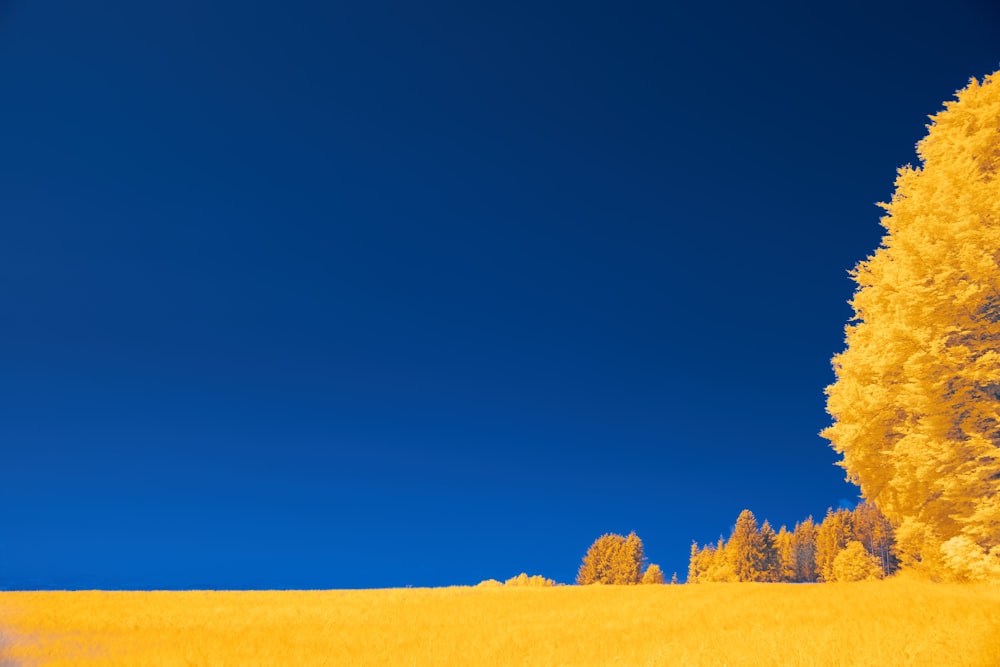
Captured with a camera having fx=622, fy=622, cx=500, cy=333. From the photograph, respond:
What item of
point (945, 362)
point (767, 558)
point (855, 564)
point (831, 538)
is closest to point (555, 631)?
point (945, 362)

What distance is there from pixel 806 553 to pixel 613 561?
32.0 m

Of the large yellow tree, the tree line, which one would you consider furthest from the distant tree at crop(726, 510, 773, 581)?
the large yellow tree

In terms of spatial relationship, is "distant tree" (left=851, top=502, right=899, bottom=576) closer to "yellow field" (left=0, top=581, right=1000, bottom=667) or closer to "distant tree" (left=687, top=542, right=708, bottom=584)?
"distant tree" (left=687, top=542, right=708, bottom=584)

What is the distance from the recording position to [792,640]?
30.1 feet

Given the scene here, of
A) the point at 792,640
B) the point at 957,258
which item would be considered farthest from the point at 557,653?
the point at 957,258

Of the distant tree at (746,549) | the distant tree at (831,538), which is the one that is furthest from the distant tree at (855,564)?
the distant tree at (831,538)

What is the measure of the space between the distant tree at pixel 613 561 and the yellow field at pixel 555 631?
229ft

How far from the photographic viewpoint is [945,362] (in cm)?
1399

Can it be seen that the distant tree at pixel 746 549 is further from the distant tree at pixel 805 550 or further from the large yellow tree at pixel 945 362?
the large yellow tree at pixel 945 362

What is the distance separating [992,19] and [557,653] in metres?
17.3

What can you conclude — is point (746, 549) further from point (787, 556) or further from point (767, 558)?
→ point (787, 556)

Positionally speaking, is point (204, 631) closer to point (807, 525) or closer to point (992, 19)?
point (992, 19)

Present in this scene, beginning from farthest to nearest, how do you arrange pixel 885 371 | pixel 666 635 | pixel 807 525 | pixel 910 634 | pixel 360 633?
pixel 807 525
pixel 885 371
pixel 360 633
pixel 666 635
pixel 910 634

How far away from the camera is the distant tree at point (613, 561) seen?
273ft
